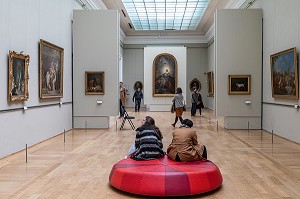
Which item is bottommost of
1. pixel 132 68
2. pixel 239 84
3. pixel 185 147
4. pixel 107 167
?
pixel 107 167

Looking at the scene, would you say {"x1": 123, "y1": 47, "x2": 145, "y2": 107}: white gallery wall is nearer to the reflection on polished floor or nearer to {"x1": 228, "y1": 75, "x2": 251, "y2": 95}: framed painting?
{"x1": 228, "y1": 75, "x2": 251, "y2": 95}: framed painting

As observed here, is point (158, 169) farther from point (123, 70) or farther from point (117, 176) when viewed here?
point (123, 70)

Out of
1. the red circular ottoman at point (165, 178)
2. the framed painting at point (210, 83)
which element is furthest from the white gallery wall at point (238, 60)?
the framed painting at point (210, 83)

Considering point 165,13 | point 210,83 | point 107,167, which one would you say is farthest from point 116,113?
point 210,83

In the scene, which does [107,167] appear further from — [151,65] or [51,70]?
[151,65]

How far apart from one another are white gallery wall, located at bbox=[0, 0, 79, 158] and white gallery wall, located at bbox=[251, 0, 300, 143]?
427 inches

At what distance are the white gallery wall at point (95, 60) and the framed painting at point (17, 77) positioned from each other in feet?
21.9

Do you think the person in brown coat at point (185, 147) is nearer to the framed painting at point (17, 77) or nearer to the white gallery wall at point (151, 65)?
the framed painting at point (17, 77)

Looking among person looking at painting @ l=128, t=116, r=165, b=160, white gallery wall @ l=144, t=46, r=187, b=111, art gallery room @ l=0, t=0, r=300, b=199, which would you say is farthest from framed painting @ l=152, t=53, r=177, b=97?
person looking at painting @ l=128, t=116, r=165, b=160

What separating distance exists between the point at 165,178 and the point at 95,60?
535 inches

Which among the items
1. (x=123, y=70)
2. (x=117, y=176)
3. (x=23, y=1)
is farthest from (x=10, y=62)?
(x=123, y=70)

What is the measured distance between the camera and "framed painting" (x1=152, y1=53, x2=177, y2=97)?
1407 inches

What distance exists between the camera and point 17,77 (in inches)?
489

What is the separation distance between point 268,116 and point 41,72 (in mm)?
11836
